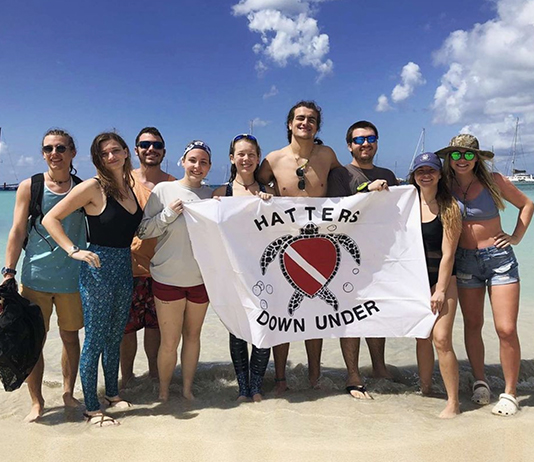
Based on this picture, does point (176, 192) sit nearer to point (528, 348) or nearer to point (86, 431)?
point (86, 431)

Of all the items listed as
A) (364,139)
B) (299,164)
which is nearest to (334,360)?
(299,164)

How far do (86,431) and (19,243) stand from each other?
170 cm

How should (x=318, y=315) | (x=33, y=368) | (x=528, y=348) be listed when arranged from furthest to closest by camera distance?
(x=528, y=348)
(x=318, y=315)
(x=33, y=368)

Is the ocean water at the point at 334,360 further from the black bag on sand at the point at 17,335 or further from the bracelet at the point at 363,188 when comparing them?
the bracelet at the point at 363,188

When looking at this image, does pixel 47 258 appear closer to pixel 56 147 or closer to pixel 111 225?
pixel 111 225

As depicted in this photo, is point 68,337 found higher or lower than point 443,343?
lower

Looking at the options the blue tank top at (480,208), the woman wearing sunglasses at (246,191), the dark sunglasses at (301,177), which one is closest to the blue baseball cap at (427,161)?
the blue tank top at (480,208)

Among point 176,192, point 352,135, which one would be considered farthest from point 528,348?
point 176,192

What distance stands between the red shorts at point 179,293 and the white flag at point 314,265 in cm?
10

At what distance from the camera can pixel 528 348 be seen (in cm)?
591

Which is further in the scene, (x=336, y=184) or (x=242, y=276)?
(x=336, y=184)

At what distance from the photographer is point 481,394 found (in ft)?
13.7

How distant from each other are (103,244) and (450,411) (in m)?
3.35

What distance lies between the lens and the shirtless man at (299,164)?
14.2 ft
